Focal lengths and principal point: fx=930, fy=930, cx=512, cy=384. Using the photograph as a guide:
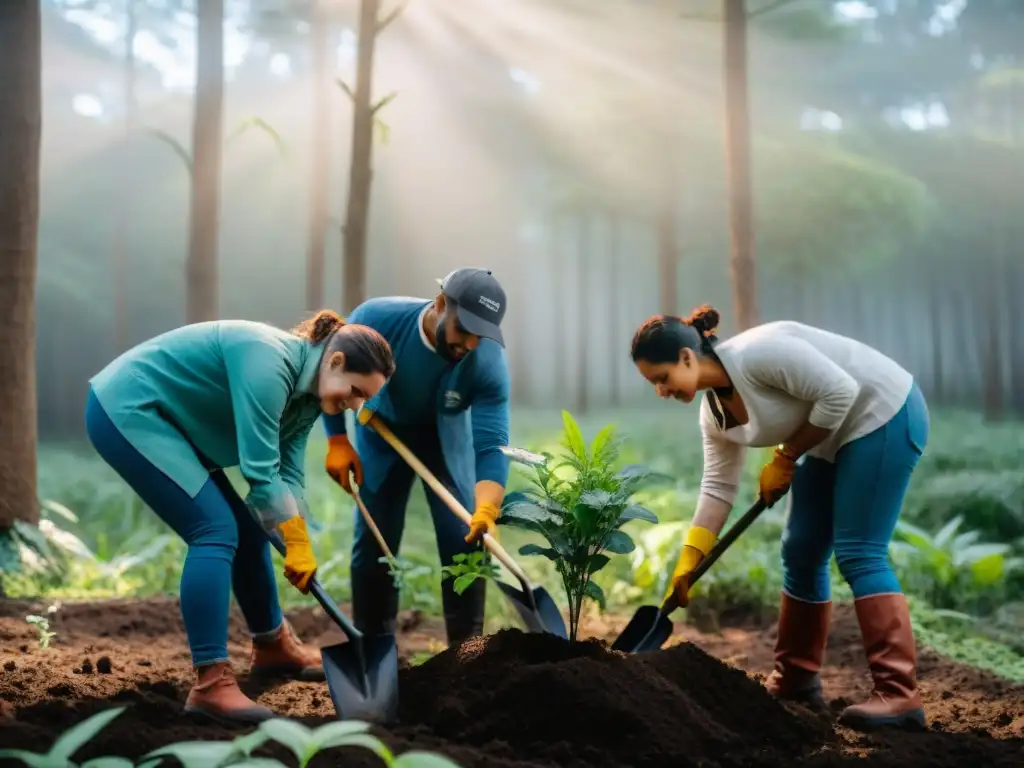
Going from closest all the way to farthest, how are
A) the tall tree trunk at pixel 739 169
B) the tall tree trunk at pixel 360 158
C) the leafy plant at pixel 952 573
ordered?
the leafy plant at pixel 952 573 < the tall tree trunk at pixel 360 158 < the tall tree trunk at pixel 739 169

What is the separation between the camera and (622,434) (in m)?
3.24

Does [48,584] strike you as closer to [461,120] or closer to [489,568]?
[489,568]

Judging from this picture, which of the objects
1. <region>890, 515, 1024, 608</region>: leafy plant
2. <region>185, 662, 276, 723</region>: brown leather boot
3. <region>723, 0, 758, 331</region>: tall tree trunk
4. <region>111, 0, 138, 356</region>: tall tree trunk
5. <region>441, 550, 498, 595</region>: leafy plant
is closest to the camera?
<region>185, 662, 276, 723</region>: brown leather boot

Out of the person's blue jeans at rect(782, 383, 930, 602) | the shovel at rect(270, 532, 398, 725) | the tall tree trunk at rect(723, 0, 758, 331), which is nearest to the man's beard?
the shovel at rect(270, 532, 398, 725)

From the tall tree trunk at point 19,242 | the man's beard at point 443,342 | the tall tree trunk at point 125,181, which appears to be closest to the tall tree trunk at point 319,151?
the tall tree trunk at point 125,181

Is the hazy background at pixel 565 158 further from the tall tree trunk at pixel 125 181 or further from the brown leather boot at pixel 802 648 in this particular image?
the brown leather boot at pixel 802 648

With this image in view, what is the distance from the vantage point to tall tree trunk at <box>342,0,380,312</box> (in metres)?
6.22

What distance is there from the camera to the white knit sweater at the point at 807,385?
292cm

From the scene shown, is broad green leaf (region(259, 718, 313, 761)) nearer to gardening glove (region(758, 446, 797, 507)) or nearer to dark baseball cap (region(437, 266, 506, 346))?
dark baseball cap (region(437, 266, 506, 346))

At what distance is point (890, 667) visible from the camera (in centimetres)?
297

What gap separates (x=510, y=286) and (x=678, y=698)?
857 inches

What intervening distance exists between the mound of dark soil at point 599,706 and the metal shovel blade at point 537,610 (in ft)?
0.82

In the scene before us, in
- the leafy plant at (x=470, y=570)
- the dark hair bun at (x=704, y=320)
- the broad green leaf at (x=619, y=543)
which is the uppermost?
the dark hair bun at (x=704, y=320)

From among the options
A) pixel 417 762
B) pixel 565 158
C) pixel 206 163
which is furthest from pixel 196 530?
pixel 565 158
